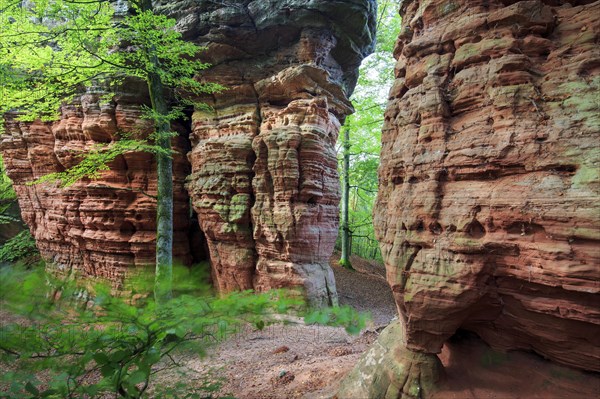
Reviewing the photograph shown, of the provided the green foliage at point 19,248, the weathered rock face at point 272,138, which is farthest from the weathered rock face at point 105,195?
the green foliage at point 19,248

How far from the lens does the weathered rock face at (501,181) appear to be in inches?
114

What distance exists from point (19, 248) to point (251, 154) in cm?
1636

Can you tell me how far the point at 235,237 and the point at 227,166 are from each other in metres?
2.60

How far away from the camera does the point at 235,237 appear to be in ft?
36.0

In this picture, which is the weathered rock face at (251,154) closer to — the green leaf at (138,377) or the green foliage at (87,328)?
the green foliage at (87,328)

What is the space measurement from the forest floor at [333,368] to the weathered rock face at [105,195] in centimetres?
634

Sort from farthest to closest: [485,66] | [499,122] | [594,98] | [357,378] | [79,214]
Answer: [79,214] < [357,378] < [485,66] < [499,122] < [594,98]

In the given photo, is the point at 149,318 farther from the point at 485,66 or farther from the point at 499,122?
the point at 485,66

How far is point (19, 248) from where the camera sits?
17.3 m

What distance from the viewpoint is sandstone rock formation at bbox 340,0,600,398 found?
290 cm

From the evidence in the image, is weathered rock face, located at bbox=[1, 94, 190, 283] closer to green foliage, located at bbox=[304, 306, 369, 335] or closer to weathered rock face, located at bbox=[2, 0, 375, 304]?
weathered rock face, located at bbox=[2, 0, 375, 304]

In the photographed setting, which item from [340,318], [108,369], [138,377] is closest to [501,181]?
[340,318]

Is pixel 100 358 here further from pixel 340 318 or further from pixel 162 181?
pixel 162 181

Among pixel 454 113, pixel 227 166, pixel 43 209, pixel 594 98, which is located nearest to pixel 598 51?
pixel 594 98
